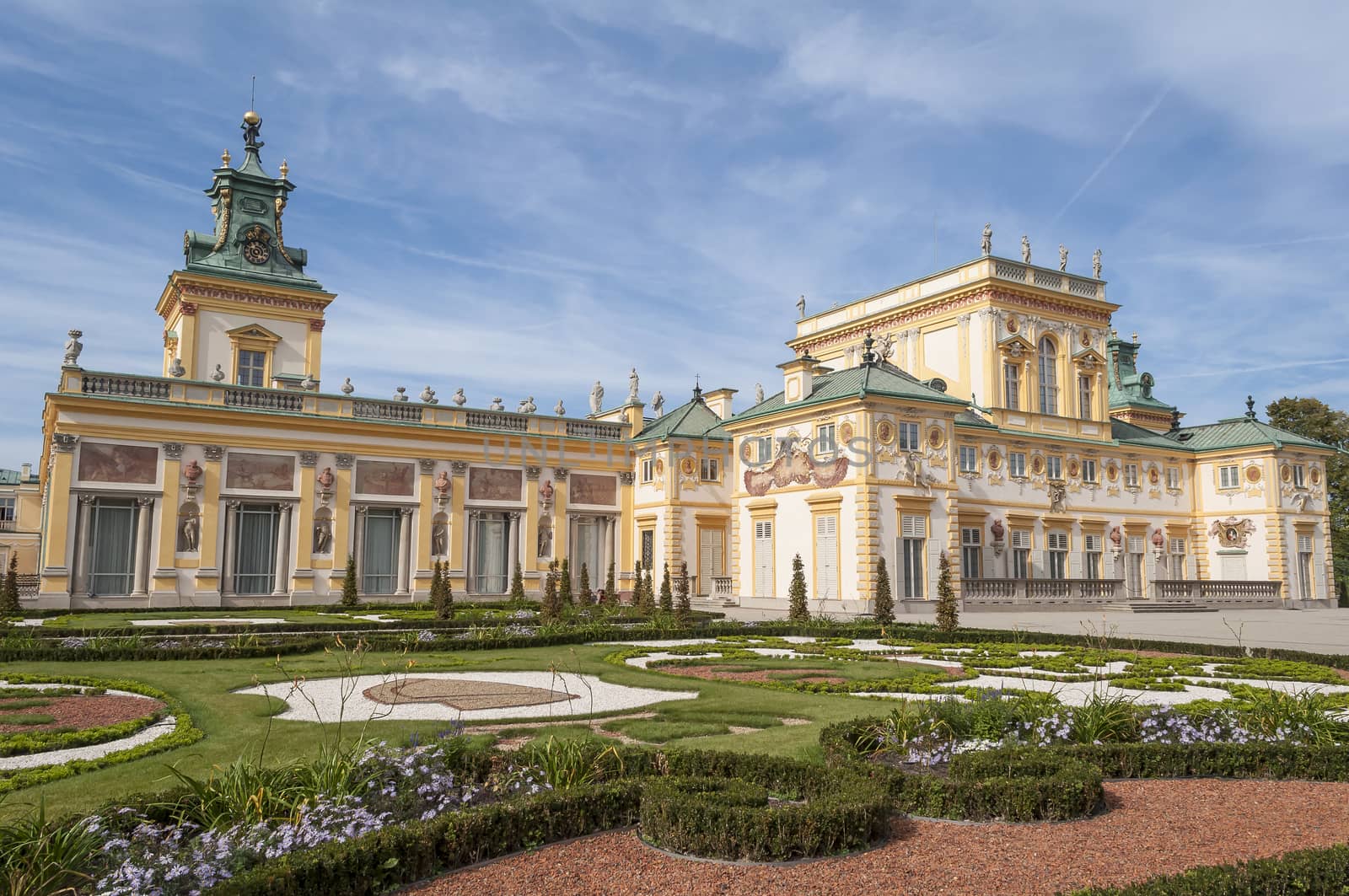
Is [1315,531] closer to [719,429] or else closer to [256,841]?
[719,429]

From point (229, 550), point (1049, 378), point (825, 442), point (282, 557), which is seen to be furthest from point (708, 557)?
point (229, 550)

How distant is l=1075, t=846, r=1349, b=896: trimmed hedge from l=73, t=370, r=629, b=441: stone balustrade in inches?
1446

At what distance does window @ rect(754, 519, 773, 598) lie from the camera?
37469 millimetres

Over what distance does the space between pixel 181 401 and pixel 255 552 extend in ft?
20.2

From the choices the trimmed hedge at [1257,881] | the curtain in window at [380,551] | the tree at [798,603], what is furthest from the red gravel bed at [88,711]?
the curtain in window at [380,551]

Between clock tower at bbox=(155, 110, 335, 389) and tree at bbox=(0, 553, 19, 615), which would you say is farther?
clock tower at bbox=(155, 110, 335, 389)

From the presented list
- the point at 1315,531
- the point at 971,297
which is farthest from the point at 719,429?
the point at 1315,531

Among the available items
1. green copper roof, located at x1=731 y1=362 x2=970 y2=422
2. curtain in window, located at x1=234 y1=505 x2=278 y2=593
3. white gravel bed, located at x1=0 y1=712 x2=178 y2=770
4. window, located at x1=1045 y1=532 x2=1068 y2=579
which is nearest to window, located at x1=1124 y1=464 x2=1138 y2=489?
window, located at x1=1045 y1=532 x2=1068 y2=579

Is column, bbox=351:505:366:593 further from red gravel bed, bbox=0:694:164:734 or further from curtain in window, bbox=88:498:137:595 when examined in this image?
red gravel bed, bbox=0:694:164:734

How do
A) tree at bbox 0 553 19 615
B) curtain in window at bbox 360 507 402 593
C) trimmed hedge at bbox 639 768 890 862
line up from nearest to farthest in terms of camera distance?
1. trimmed hedge at bbox 639 768 890 862
2. tree at bbox 0 553 19 615
3. curtain in window at bbox 360 507 402 593

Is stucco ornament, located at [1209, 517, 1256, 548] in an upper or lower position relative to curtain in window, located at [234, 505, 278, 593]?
upper

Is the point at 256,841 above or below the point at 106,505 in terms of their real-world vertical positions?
below

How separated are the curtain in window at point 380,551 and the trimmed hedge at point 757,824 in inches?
1326

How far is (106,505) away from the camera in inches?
1347
